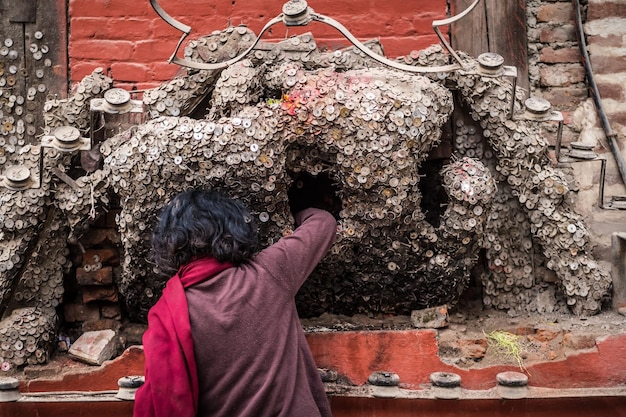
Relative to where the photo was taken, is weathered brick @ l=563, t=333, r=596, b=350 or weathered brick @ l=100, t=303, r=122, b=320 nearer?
weathered brick @ l=563, t=333, r=596, b=350

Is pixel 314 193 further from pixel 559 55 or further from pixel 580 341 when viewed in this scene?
pixel 559 55

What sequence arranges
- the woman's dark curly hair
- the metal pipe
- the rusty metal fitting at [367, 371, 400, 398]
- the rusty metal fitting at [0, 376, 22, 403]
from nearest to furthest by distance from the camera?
the woman's dark curly hair
the rusty metal fitting at [367, 371, 400, 398]
the rusty metal fitting at [0, 376, 22, 403]
the metal pipe

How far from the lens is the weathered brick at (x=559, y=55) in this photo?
390 centimetres

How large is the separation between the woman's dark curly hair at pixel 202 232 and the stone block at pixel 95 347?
87cm

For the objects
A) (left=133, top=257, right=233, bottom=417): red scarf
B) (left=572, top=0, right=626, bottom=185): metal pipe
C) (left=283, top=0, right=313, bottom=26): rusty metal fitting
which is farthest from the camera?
(left=572, top=0, right=626, bottom=185): metal pipe

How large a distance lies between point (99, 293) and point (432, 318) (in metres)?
A: 1.40

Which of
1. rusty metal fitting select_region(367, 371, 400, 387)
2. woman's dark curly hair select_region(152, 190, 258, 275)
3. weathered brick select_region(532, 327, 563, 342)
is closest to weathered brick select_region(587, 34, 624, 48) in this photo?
weathered brick select_region(532, 327, 563, 342)

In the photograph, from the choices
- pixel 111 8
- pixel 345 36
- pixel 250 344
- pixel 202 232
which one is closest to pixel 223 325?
pixel 250 344

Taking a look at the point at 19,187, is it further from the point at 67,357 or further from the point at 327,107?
the point at 327,107

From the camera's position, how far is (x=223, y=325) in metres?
2.49

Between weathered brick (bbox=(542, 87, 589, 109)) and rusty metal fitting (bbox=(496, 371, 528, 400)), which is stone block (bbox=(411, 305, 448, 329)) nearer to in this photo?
rusty metal fitting (bbox=(496, 371, 528, 400))

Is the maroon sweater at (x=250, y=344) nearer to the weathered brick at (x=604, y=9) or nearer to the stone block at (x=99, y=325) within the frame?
the stone block at (x=99, y=325)

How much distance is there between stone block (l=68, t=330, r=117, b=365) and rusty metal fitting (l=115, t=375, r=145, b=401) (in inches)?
10.7

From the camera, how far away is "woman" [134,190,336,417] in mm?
2445
